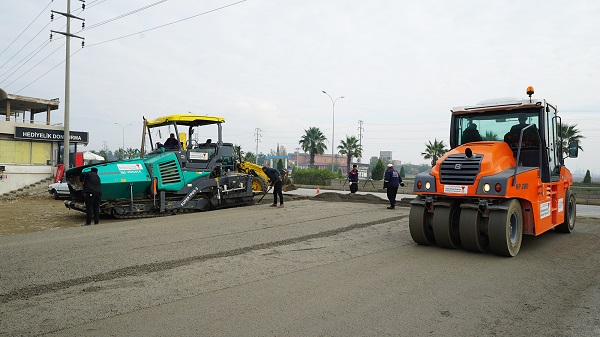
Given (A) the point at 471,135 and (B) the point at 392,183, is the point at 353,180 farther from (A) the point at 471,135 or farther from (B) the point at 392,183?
(A) the point at 471,135

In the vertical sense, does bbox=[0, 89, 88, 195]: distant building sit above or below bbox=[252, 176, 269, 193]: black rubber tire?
above

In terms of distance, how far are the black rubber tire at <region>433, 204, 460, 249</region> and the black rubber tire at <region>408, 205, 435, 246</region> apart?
218 mm

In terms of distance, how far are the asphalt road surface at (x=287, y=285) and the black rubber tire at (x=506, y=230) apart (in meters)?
0.20

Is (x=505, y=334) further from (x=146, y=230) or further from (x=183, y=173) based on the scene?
(x=183, y=173)

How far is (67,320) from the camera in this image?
4098mm

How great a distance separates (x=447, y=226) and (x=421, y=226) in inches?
18.9

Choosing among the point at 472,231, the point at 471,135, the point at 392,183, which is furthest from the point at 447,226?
the point at 392,183

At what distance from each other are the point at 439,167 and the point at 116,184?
27.8 ft

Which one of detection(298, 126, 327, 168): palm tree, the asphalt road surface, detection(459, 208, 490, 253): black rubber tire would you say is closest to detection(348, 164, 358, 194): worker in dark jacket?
the asphalt road surface

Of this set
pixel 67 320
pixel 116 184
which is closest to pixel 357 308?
pixel 67 320

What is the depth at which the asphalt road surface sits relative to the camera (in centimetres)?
404

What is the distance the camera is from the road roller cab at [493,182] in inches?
271

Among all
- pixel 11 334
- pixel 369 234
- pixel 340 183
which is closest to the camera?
pixel 11 334

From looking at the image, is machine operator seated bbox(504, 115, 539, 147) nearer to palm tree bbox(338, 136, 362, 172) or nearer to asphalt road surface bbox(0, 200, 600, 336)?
asphalt road surface bbox(0, 200, 600, 336)
